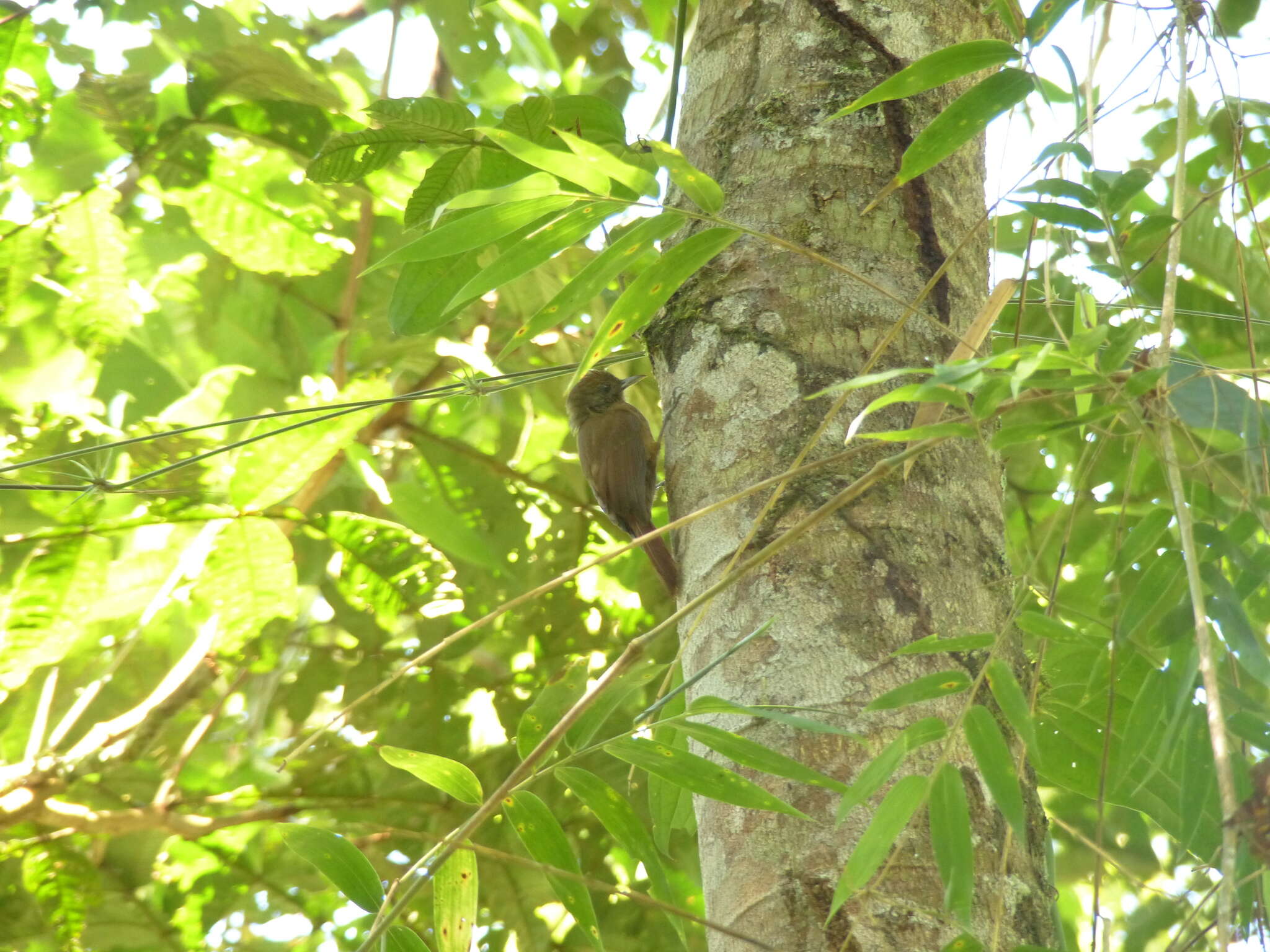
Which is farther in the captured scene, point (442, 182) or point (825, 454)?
point (442, 182)

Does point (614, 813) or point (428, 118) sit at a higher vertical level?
point (428, 118)

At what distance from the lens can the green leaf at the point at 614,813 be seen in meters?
1.61

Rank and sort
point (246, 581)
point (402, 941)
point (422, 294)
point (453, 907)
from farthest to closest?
point (246, 581) → point (422, 294) → point (453, 907) → point (402, 941)

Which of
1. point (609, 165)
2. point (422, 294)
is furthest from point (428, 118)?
point (609, 165)

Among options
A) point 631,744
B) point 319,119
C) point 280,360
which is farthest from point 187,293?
point 631,744

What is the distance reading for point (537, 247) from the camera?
5.33 feet

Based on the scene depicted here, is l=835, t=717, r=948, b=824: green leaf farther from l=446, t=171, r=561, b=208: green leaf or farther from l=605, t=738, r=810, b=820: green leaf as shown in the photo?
l=446, t=171, r=561, b=208: green leaf

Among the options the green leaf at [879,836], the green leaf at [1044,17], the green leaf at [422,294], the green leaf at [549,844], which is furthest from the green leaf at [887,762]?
the green leaf at [422,294]

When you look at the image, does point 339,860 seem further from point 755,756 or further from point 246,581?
point 246,581

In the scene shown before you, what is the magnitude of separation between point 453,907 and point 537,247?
3.24 feet

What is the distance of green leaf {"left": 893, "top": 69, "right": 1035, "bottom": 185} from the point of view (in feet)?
5.12

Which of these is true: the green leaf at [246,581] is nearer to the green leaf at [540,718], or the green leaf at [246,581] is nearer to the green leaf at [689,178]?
the green leaf at [540,718]

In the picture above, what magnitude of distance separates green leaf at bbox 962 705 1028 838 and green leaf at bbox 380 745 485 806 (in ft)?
2.36

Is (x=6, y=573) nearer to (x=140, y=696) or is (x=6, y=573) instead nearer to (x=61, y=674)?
(x=61, y=674)
